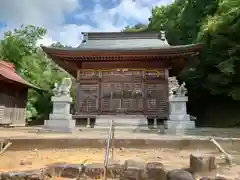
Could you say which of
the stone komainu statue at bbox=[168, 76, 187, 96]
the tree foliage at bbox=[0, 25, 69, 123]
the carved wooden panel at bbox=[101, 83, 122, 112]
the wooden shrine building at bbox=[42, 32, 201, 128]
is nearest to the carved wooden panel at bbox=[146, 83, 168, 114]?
the wooden shrine building at bbox=[42, 32, 201, 128]

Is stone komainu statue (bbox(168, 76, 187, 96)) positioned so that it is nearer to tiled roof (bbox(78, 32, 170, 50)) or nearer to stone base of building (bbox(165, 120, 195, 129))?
stone base of building (bbox(165, 120, 195, 129))

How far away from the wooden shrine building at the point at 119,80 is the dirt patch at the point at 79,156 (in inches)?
326

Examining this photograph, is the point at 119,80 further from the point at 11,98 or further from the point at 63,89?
the point at 11,98

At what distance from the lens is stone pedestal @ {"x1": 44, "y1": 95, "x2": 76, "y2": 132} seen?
12078 millimetres

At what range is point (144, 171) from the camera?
4.79 meters

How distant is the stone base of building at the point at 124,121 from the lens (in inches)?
598

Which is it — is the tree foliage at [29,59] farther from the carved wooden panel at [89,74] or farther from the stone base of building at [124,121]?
the stone base of building at [124,121]

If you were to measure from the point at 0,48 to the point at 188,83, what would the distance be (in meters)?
19.2

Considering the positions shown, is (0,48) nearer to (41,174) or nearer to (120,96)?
(120,96)

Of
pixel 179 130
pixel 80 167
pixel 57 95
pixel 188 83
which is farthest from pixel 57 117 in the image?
pixel 188 83

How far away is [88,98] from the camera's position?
667 inches

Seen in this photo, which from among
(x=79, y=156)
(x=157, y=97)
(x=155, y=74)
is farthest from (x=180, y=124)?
(x=79, y=156)

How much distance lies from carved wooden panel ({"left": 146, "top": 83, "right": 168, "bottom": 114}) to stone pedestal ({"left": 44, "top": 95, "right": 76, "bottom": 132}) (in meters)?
5.80

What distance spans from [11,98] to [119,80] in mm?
8705
